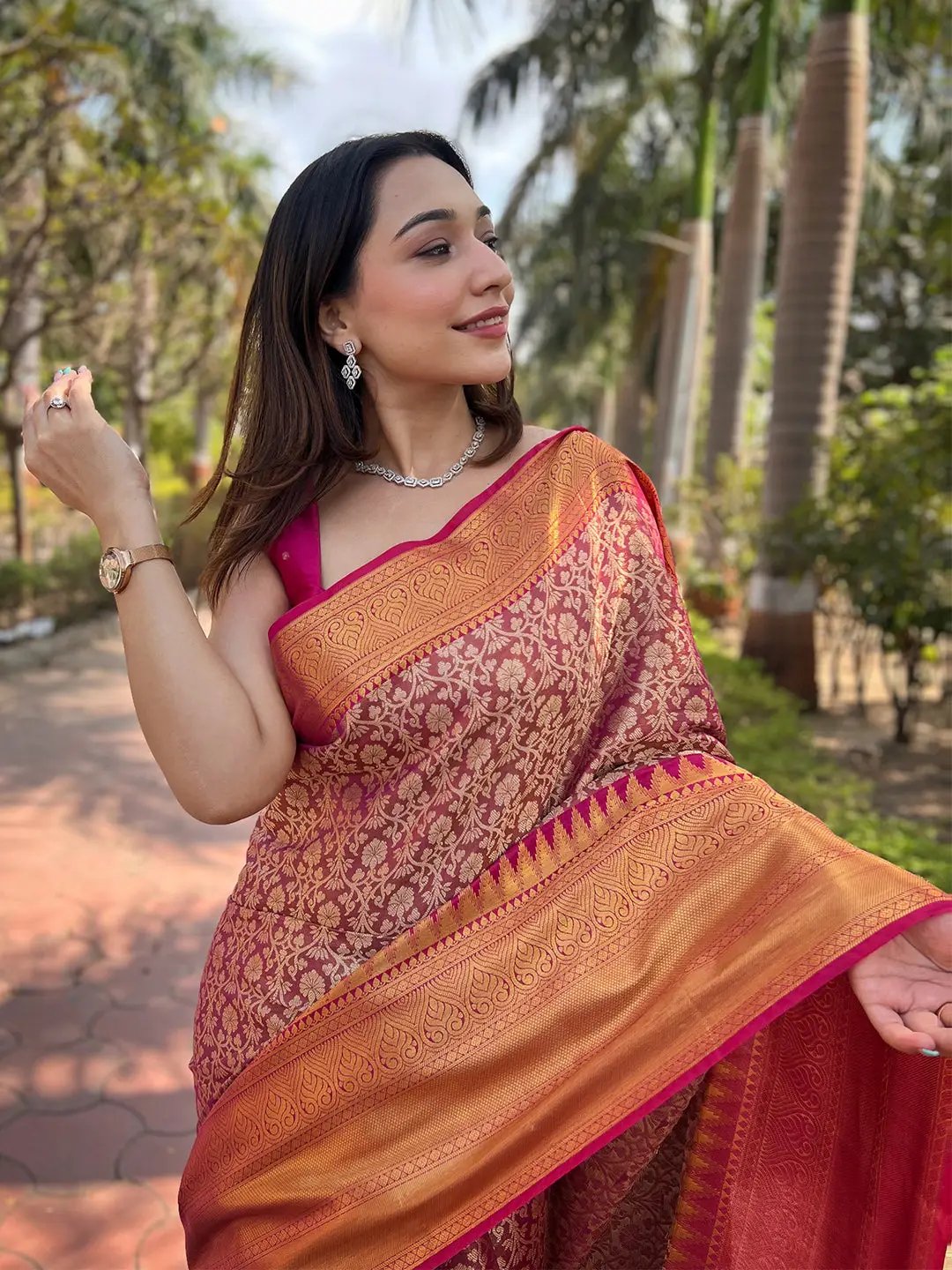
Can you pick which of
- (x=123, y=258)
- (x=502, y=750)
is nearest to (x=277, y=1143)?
(x=502, y=750)

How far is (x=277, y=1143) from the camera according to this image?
1447 millimetres

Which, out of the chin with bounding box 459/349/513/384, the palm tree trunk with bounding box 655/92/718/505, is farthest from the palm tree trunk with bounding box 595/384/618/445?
the chin with bounding box 459/349/513/384

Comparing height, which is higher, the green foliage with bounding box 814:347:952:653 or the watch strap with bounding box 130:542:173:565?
the watch strap with bounding box 130:542:173:565

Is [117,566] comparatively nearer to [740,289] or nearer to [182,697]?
[182,697]

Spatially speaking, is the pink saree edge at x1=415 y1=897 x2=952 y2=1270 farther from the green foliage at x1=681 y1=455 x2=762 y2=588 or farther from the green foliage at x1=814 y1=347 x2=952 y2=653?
the green foliage at x1=681 y1=455 x2=762 y2=588

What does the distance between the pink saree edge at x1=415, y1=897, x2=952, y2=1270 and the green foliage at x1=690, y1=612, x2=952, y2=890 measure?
6.38 ft

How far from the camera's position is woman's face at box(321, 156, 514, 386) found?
1.48 m

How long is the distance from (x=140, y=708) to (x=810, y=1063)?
3.03ft

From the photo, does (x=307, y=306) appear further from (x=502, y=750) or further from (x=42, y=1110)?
(x=42, y=1110)

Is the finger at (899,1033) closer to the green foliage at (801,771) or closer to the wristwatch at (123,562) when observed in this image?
the wristwatch at (123,562)

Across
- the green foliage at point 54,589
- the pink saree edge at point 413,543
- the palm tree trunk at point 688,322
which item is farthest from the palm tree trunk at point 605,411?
the pink saree edge at point 413,543

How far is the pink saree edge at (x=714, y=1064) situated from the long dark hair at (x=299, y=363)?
2.74 feet

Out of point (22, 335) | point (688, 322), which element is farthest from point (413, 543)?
point (688, 322)

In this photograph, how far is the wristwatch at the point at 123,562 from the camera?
4.43 ft
